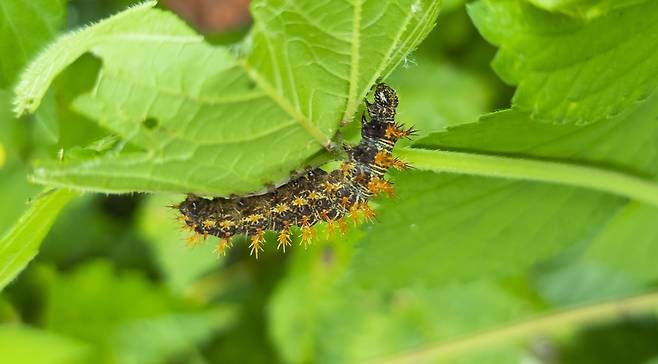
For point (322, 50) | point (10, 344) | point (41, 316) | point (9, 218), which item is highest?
point (322, 50)

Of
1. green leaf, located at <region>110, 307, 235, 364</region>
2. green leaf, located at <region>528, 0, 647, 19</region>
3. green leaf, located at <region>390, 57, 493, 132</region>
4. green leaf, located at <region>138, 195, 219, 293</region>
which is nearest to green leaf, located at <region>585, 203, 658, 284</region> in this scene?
green leaf, located at <region>390, 57, 493, 132</region>

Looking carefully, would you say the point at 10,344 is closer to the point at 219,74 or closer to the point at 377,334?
the point at 377,334

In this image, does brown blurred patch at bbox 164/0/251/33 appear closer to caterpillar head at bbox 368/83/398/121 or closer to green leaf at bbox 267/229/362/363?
green leaf at bbox 267/229/362/363

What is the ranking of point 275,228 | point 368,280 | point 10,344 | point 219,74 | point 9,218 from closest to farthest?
1. point 219,74
2. point 275,228
3. point 368,280
4. point 10,344
5. point 9,218

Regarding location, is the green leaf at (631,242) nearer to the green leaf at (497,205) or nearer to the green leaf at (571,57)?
the green leaf at (497,205)

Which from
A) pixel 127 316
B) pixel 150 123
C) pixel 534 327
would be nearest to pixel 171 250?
pixel 127 316

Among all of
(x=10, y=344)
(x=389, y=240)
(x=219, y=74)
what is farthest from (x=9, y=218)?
(x=219, y=74)

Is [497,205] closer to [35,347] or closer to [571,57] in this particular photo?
[571,57]

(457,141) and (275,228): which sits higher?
(457,141)
